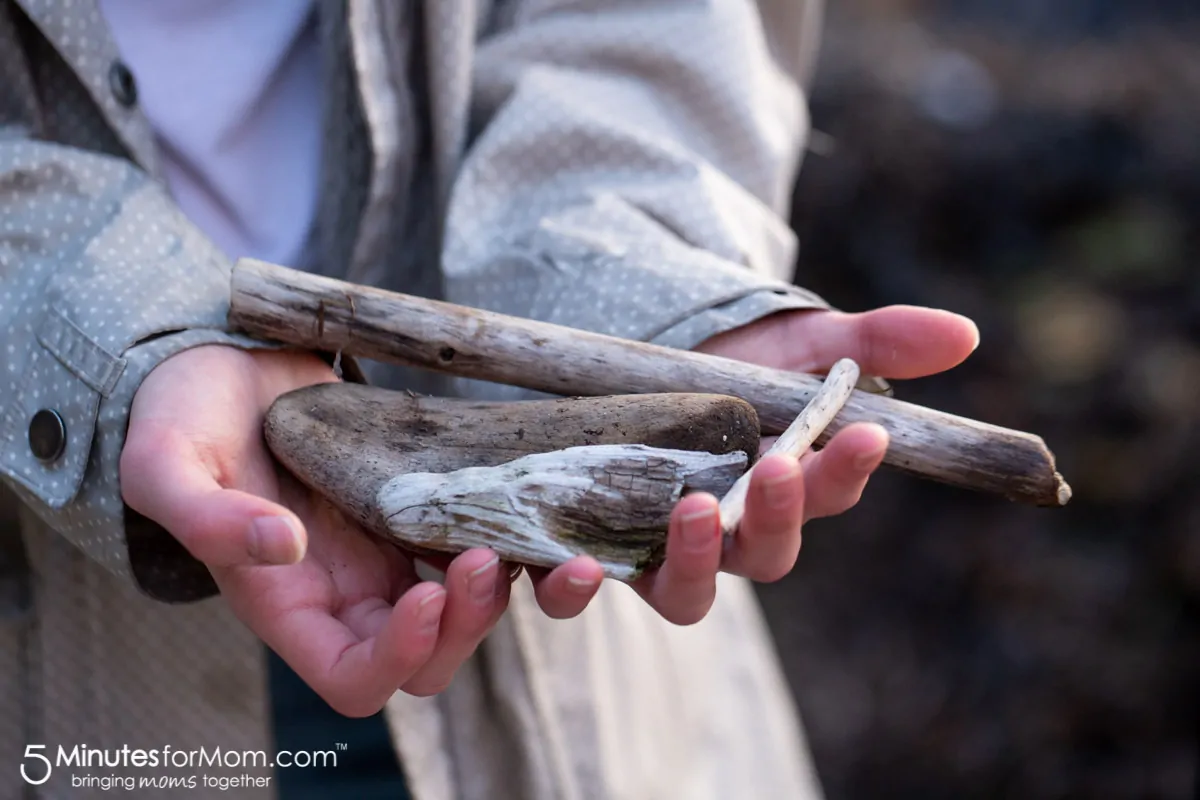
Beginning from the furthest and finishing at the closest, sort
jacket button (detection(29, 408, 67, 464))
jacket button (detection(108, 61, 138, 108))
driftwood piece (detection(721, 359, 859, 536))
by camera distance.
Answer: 1. jacket button (detection(108, 61, 138, 108))
2. jacket button (detection(29, 408, 67, 464))
3. driftwood piece (detection(721, 359, 859, 536))

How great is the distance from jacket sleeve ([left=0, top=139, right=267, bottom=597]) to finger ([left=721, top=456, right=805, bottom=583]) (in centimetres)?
53

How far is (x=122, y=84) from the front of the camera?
1154mm

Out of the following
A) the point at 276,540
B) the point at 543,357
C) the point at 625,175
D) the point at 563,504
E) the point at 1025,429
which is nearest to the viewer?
the point at 276,540

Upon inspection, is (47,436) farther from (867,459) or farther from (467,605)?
(867,459)

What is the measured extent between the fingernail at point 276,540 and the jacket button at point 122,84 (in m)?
0.59

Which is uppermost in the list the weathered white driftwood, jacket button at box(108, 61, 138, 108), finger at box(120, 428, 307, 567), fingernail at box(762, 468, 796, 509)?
jacket button at box(108, 61, 138, 108)

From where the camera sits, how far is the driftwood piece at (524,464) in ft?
3.06

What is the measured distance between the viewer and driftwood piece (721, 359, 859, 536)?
0.90 meters

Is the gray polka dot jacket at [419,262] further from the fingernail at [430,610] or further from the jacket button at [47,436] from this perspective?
A: the fingernail at [430,610]

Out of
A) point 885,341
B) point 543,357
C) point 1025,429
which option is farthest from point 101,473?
point 1025,429

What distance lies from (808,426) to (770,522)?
0.18 meters

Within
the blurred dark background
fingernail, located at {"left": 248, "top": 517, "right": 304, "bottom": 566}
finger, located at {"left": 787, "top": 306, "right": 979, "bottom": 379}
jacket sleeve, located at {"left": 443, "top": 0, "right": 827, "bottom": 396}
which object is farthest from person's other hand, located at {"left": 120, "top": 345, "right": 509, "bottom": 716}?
the blurred dark background

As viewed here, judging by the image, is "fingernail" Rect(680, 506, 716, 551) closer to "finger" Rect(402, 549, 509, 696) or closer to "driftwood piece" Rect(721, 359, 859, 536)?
"driftwood piece" Rect(721, 359, 859, 536)

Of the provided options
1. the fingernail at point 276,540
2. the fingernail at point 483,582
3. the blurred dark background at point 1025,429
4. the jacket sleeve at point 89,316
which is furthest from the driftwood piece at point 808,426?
the blurred dark background at point 1025,429
